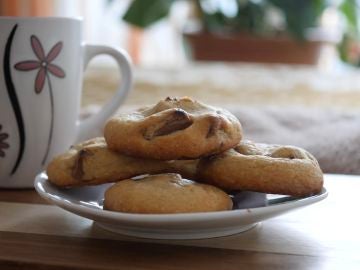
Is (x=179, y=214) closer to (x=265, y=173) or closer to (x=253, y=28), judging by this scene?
(x=265, y=173)

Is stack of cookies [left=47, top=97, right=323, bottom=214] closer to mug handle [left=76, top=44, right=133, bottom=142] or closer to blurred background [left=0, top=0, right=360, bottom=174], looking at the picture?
mug handle [left=76, top=44, right=133, bottom=142]

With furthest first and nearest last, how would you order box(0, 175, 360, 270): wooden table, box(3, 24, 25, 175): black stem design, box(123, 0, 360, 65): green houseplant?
1. box(123, 0, 360, 65): green houseplant
2. box(3, 24, 25, 175): black stem design
3. box(0, 175, 360, 270): wooden table

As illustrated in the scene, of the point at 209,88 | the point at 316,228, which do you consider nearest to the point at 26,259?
the point at 316,228

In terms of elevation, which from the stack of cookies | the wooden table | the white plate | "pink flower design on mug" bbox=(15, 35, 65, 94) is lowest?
the wooden table

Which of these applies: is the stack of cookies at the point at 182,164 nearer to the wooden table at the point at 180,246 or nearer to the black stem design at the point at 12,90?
the wooden table at the point at 180,246

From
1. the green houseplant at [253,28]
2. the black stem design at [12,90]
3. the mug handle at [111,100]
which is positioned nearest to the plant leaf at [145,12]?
the green houseplant at [253,28]

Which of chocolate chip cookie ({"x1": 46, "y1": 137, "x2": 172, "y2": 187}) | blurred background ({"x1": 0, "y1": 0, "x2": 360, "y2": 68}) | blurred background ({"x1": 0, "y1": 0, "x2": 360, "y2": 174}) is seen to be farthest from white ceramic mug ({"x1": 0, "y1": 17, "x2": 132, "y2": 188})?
blurred background ({"x1": 0, "y1": 0, "x2": 360, "y2": 68})
